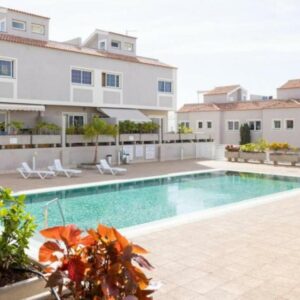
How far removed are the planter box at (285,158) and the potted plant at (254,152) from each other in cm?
130

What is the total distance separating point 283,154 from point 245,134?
807 inches

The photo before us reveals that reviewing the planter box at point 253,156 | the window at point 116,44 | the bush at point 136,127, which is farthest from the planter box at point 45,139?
the planter box at point 253,156

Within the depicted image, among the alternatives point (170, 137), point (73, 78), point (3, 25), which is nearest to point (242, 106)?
point (170, 137)

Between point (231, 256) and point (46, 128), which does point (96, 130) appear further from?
point (231, 256)

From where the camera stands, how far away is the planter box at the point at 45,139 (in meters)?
28.7

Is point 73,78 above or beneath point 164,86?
beneath

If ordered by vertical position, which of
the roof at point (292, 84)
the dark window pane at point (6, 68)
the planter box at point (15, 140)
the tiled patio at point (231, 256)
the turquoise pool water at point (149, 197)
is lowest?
the turquoise pool water at point (149, 197)

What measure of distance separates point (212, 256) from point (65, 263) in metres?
5.89

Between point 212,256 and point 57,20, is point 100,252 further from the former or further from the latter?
point 57,20

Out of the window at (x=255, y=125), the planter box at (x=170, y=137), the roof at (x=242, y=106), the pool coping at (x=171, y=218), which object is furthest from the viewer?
the window at (x=255, y=125)

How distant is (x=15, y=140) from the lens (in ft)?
89.9

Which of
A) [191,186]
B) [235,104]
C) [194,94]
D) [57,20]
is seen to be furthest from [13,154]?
[194,94]

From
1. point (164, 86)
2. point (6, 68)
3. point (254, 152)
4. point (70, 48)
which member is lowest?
point (254, 152)

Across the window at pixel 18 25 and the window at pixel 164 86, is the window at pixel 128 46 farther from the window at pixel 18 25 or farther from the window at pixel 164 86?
the window at pixel 18 25
